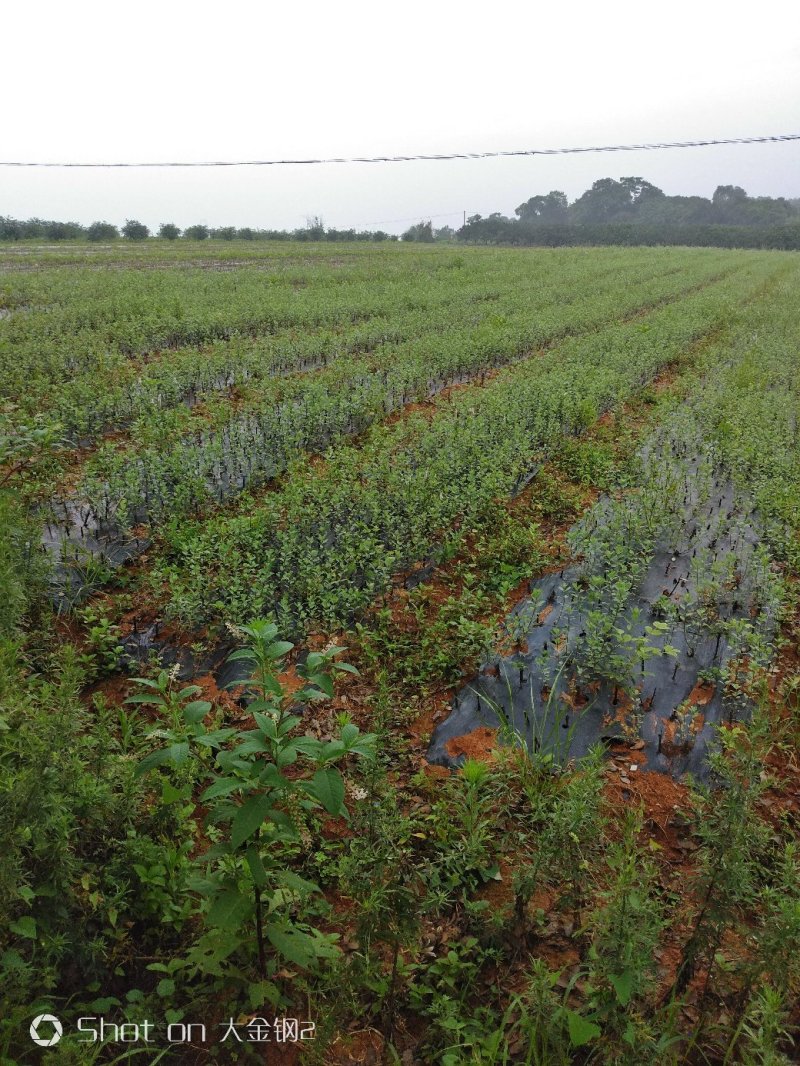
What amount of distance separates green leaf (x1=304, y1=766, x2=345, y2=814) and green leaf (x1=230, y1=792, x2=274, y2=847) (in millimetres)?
163

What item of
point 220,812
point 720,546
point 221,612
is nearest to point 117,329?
point 221,612

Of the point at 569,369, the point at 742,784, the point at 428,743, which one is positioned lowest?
the point at 428,743

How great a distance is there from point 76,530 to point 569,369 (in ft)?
28.3

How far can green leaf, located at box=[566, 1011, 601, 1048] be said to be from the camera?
221 cm

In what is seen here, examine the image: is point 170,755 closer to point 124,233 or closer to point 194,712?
point 194,712

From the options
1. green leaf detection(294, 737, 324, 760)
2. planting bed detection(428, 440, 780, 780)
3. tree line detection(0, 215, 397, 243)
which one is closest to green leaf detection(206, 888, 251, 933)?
green leaf detection(294, 737, 324, 760)

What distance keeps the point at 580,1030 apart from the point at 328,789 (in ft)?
4.05

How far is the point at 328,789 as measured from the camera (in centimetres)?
225

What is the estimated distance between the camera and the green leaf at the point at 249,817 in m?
2.09

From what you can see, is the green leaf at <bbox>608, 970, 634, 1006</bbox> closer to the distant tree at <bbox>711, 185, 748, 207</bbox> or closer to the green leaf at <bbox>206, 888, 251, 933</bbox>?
the green leaf at <bbox>206, 888, 251, 933</bbox>

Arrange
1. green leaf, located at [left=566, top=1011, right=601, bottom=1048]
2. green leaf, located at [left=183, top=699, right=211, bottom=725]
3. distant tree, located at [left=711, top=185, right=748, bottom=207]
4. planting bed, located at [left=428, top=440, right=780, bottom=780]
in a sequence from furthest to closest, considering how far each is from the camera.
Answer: distant tree, located at [left=711, top=185, right=748, bottom=207], planting bed, located at [left=428, top=440, right=780, bottom=780], green leaf, located at [left=183, top=699, right=211, bottom=725], green leaf, located at [left=566, top=1011, right=601, bottom=1048]

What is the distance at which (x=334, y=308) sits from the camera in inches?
632

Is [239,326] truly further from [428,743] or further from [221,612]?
[428,743]

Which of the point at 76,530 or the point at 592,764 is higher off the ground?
the point at 76,530
